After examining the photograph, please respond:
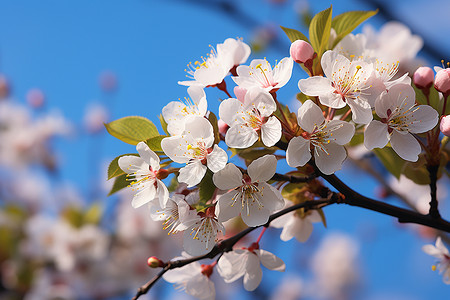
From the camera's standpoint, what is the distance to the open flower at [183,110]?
0.67m

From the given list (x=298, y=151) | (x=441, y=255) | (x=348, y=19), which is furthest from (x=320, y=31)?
(x=441, y=255)

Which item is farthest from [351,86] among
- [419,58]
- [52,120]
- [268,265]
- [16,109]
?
[16,109]

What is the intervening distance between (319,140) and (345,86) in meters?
0.09

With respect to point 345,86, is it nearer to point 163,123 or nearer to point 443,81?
point 443,81

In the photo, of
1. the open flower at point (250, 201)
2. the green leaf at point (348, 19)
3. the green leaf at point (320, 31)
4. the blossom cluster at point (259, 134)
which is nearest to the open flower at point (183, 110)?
the blossom cluster at point (259, 134)

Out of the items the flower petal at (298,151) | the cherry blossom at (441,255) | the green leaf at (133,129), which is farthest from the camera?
the cherry blossom at (441,255)

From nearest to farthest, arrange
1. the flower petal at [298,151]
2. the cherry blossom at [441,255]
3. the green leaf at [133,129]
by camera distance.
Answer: the flower petal at [298,151] → the green leaf at [133,129] → the cherry blossom at [441,255]

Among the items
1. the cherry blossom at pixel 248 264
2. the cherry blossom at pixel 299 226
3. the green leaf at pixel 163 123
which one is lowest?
the cherry blossom at pixel 248 264

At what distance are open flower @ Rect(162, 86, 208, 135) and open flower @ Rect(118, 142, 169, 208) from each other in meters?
0.05

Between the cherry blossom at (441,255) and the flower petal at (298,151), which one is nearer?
the flower petal at (298,151)

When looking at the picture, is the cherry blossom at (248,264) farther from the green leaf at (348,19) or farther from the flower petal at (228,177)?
the green leaf at (348,19)

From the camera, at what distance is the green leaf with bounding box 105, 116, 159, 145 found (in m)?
0.71

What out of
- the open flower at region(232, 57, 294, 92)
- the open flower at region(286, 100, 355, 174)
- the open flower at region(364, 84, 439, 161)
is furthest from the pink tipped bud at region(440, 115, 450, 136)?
the open flower at region(232, 57, 294, 92)

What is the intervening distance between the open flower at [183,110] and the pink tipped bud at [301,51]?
161mm
